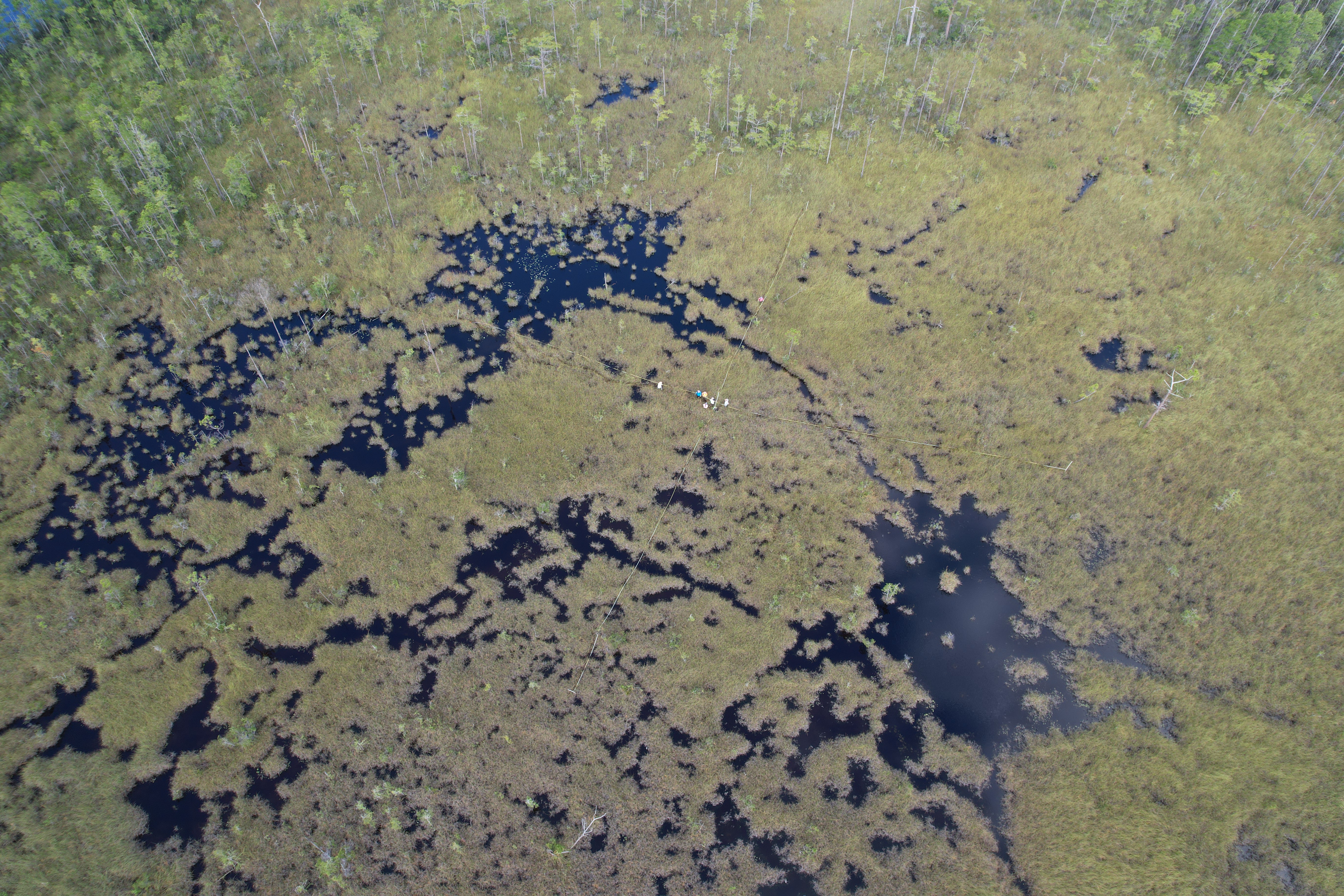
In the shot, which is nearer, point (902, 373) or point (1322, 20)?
point (902, 373)

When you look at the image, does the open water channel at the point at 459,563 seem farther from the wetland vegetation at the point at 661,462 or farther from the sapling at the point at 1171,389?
the sapling at the point at 1171,389

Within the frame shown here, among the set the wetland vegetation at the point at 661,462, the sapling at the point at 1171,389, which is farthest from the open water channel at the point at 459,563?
the sapling at the point at 1171,389

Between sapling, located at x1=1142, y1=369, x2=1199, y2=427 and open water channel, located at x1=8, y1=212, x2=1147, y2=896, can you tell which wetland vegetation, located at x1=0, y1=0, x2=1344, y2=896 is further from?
sapling, located at x1=1142, y1=369, x2=1199, y2=427

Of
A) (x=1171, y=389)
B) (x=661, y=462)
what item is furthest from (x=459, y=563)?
(x=1171, y=389)

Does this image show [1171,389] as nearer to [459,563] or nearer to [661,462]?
[661,462]

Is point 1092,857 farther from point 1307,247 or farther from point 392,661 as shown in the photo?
point 1307,247

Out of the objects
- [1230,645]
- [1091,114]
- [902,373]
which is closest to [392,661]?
[902,373]

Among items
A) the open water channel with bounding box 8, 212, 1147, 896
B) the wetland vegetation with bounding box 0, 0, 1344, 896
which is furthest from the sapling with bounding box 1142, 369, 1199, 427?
the open water channel with bounding box 8, 212, 1147, 896

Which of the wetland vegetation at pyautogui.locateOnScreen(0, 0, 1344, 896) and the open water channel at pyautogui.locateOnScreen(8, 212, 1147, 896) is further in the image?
the open water channel at pyautogui.locateOnScreen(8, 212, 1147, 896)
